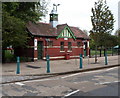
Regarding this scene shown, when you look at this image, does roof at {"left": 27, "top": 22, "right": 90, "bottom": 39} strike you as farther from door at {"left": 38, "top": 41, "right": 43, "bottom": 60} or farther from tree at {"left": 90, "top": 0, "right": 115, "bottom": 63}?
tree at {"left": 90, "top": 0, "right": 115, "bottom": 63}

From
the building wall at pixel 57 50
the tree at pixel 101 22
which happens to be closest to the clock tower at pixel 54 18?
the building wall at pixel 57 50

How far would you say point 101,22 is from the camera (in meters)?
17.4

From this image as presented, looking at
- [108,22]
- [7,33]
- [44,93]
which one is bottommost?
[44,93]

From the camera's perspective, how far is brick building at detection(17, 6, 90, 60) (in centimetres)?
2161

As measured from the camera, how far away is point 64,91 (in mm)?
7004

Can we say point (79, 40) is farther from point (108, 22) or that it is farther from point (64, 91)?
point (64, 91)

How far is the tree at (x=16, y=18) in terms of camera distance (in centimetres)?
1613

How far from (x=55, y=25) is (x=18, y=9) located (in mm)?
7615

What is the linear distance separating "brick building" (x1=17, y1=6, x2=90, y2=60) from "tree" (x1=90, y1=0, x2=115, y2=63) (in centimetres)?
685

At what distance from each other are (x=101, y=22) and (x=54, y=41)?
25.9 ft

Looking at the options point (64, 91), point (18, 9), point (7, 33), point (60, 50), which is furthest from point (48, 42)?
point (64, 91)

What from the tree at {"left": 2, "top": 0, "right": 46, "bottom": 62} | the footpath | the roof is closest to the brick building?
the roof

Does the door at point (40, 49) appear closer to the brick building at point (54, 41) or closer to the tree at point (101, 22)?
the brick building at point (54, 41)

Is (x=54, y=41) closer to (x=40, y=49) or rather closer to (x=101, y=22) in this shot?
(x=40, y=49)
